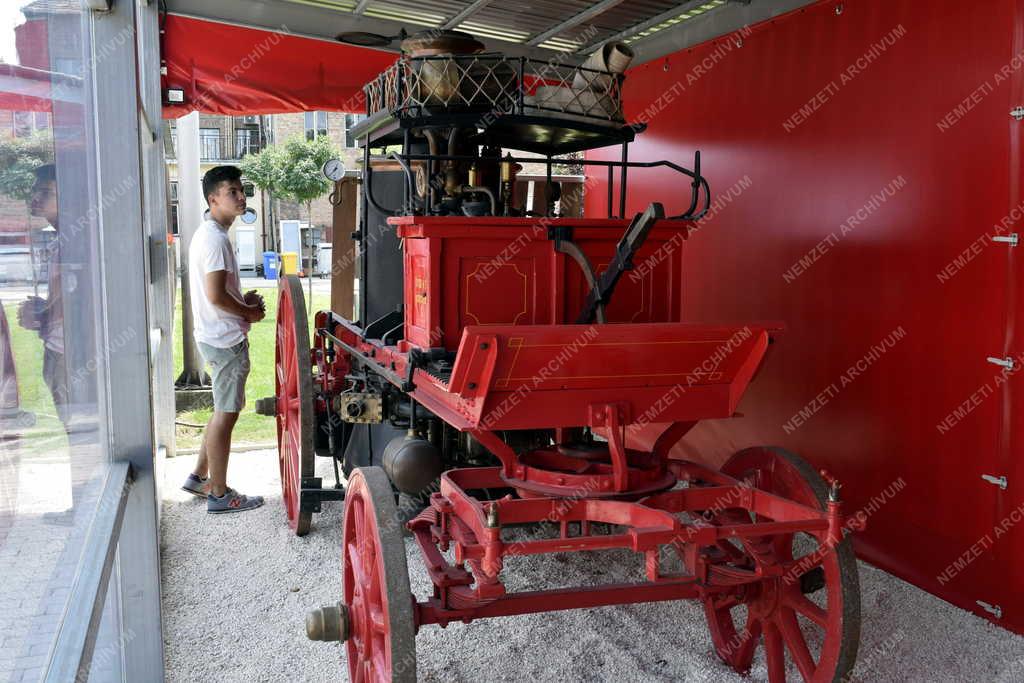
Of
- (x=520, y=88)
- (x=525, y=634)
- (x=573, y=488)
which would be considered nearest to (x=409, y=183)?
(x=520, y=88)

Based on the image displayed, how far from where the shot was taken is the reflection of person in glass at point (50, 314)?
154cm

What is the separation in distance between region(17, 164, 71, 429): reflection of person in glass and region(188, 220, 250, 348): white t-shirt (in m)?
2.78

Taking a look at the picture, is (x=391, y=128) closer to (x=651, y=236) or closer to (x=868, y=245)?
(x=651, y=236)

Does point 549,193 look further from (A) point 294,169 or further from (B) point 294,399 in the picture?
(A) point 294,169

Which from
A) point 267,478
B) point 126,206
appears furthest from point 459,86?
point 267,478

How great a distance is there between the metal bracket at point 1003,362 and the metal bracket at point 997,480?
1.47 feet

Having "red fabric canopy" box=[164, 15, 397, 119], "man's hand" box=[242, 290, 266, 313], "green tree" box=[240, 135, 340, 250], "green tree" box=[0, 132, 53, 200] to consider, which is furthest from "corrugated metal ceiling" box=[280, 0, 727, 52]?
"green tree" box=[240, 135, 340, 250]

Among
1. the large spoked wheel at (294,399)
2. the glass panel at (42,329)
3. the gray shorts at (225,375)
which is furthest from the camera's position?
the gray shorts at (225,375)

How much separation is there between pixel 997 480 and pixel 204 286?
389cm

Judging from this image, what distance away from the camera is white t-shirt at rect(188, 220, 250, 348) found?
4.54 meters

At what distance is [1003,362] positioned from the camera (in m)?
3.38

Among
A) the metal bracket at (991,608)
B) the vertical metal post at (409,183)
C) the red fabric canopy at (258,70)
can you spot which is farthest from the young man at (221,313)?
the metal bracket at (991,608)

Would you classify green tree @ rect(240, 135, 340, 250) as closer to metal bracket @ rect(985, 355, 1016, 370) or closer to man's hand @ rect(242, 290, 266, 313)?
man's hand @ rect(242, 290, 266, 313)

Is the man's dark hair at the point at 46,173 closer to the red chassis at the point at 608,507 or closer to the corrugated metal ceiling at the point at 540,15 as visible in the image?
the red chassis at the point at 608,507
